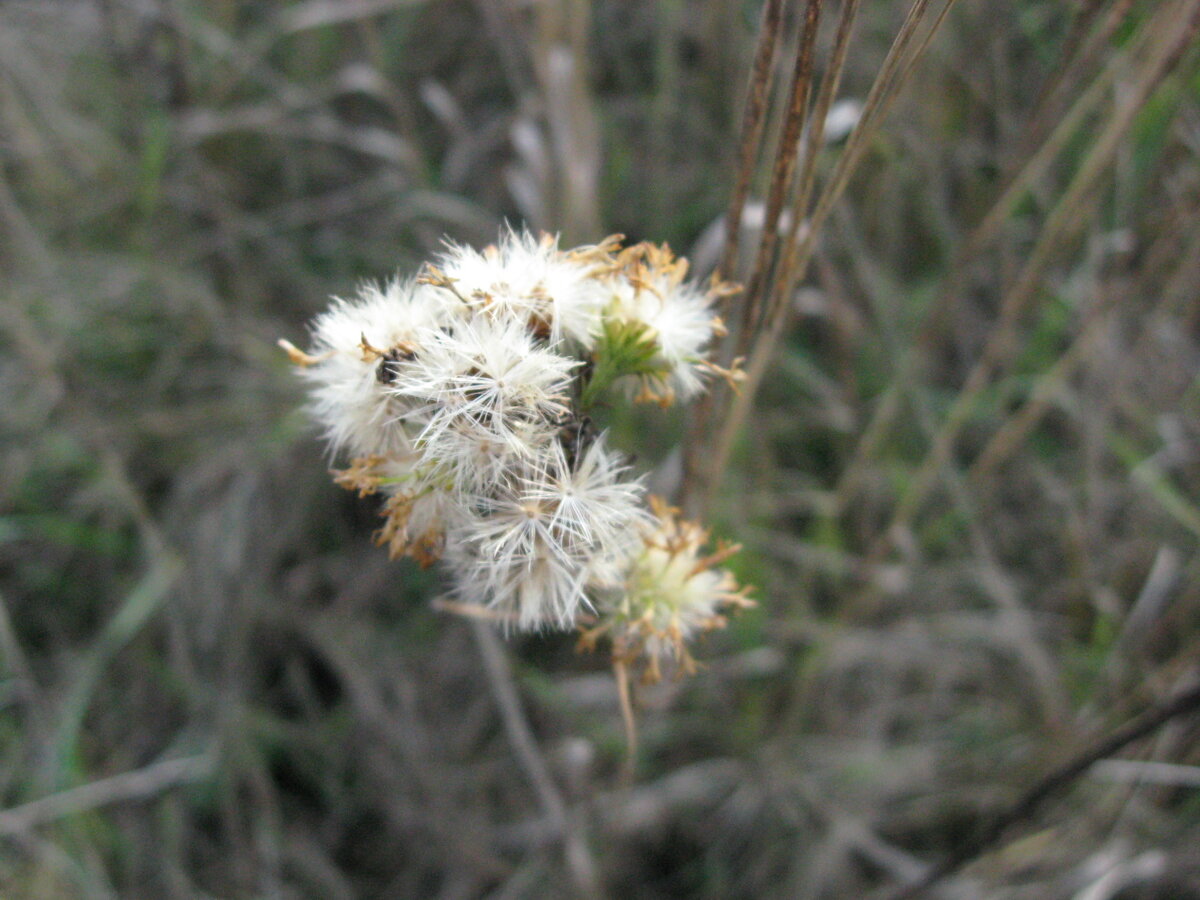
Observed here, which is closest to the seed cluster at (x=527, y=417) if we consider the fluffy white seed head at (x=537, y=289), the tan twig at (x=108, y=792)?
the fluffy white seed head at (x=537, y=289)

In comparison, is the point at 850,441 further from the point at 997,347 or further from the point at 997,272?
the point at 997,272

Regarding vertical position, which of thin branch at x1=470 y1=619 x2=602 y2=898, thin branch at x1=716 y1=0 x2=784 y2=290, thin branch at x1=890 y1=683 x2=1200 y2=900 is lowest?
thin branch at x1=890 y1=683 x2=1200 y2=900

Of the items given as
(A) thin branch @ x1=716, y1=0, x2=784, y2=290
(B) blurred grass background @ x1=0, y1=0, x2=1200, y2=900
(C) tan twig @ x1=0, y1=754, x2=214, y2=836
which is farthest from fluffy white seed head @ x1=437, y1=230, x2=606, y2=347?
(C) tan twig @ x1=0, y1=754, x2=214, y2=836

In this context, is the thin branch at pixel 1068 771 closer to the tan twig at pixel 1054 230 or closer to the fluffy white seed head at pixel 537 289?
the tan twig at pixel 1054 230

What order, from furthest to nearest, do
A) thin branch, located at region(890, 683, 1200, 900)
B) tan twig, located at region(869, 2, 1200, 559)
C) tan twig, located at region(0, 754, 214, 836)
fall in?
tan twig, located at region(0, 754, 214, 836)
tan twig, located at region(869, 2, 1200, 559)
thin branch, located at region(890, 683, 1200, 900)

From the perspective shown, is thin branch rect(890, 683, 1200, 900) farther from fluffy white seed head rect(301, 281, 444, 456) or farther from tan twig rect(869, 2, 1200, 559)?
fluffy white seed head rect(301, 281, 444, 456)

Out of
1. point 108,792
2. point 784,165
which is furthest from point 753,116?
point 108,792

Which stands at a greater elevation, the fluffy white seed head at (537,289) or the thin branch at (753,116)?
the thin branch at (753,116)

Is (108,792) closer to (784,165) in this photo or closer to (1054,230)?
(784,165)
